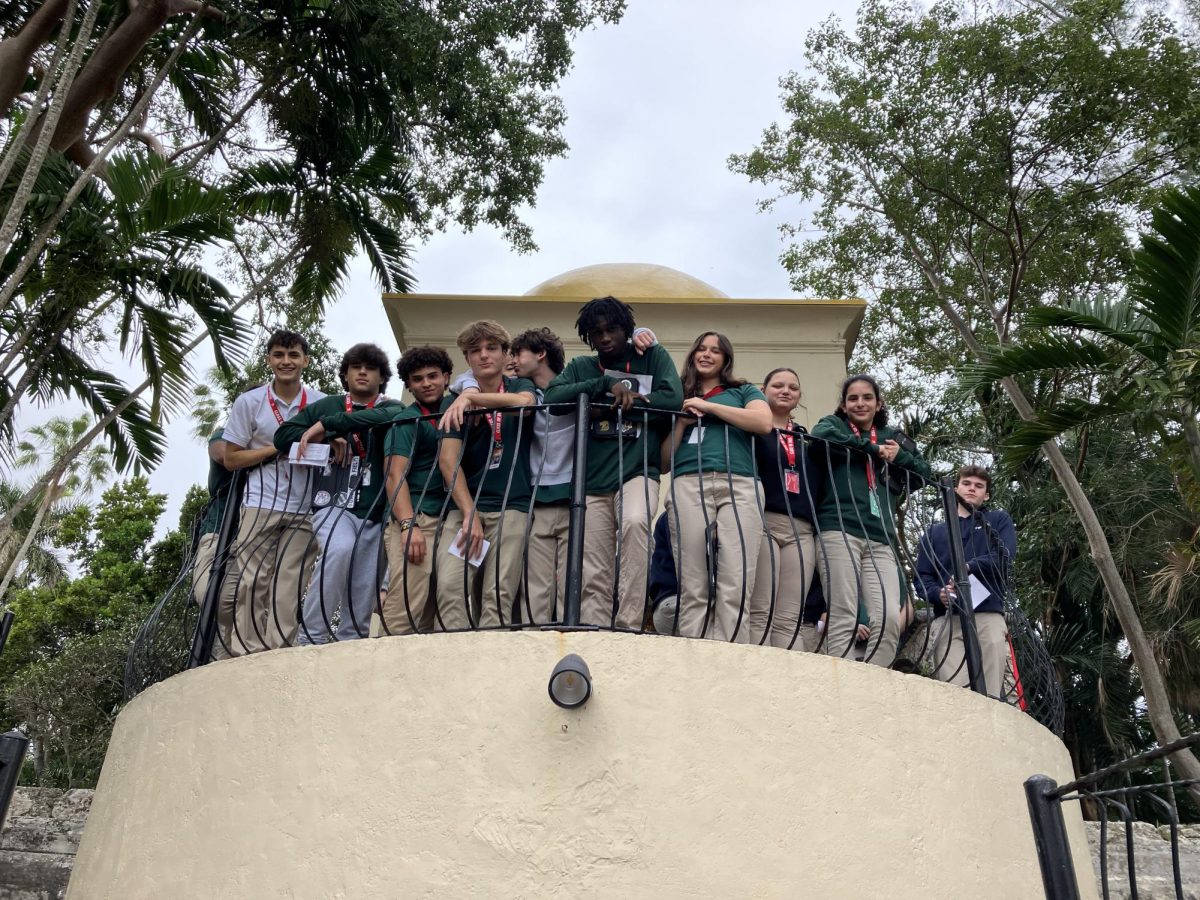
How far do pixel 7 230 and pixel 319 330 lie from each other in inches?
266

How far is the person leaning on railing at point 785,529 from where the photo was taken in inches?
199

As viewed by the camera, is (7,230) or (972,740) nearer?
(972,740)

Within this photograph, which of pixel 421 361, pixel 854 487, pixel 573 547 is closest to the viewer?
pixel 573 547

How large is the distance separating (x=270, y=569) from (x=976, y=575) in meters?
3.51

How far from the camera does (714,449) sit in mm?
4969

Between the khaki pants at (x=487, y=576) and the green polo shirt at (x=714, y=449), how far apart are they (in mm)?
759

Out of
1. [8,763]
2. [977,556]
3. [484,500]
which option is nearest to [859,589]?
[977,556]

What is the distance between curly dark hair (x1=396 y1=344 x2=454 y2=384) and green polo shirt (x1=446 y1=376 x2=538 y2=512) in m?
0.51

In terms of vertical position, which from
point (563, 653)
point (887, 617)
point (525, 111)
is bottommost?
point (563, 653)

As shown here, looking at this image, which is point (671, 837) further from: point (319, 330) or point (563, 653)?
point (319, 330)

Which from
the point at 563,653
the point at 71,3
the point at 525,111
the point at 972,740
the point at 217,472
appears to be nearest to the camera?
the point at 563,653

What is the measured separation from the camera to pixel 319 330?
1460 cm

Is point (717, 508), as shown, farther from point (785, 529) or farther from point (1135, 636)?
point (1135, 636)

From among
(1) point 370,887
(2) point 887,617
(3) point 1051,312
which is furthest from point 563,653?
(3) point 1051,312
